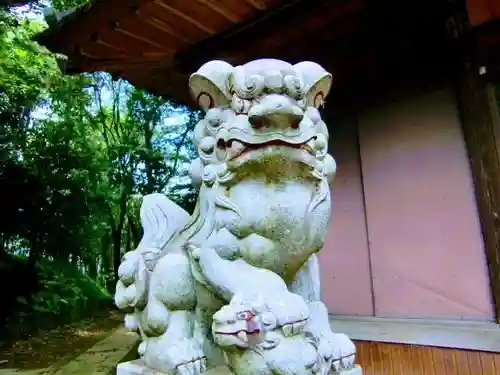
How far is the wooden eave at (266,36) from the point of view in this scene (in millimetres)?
2682

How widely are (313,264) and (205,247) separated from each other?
39cm

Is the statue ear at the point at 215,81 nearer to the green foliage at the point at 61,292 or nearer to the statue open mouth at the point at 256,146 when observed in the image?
the statue open mouth at the point at 256,146

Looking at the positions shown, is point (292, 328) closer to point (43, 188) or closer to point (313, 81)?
point (313, 81)

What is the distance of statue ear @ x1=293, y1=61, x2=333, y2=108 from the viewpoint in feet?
4.38

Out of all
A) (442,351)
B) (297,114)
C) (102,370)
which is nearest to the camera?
(297,114)

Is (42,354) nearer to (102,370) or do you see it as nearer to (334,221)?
(102,370)

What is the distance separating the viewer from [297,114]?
1.20m

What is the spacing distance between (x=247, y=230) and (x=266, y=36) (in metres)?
2.17

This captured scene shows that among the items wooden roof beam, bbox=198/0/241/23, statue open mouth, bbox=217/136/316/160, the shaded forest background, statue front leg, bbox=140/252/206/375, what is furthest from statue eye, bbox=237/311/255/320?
the shaded forest background

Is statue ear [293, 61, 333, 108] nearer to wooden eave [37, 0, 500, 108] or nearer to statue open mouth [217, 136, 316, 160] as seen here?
statue open mouth [217, 136, 316, 160]

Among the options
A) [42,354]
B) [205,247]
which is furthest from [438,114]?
[42,354]

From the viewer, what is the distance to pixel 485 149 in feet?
8.73

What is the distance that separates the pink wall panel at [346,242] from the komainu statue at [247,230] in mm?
1916

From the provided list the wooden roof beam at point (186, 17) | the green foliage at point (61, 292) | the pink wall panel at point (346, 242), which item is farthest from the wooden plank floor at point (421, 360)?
the green foliage at point (61, 292)
